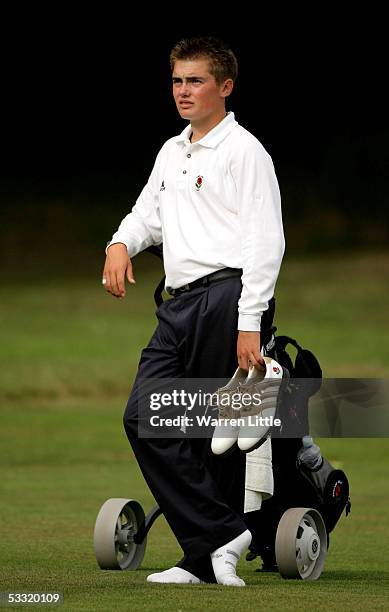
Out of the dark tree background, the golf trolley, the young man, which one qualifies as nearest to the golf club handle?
the golf trolley

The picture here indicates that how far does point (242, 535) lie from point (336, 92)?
22238 millimetres

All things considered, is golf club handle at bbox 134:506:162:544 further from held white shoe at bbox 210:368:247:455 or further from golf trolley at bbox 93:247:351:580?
held white shoe at bbox 210:368:247:455

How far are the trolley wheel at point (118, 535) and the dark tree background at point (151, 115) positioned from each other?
20113 millimetres

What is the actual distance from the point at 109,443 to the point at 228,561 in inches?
297

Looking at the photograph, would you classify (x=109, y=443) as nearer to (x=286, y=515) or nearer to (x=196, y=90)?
(x=286, y=515)

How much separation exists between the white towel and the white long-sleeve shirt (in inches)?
16.7

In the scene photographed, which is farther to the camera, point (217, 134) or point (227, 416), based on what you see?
point (217, 134)

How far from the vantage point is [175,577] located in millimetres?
4941

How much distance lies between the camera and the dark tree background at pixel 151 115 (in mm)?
25812

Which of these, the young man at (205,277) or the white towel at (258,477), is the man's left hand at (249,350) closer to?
the young man at (205,277)

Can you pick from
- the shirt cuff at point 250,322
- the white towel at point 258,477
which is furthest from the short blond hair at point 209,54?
the white towel at point 258,477

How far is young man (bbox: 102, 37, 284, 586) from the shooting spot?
16.1ft

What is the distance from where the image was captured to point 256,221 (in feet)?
16.0

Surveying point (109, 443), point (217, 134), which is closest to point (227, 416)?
point (217, 134)
